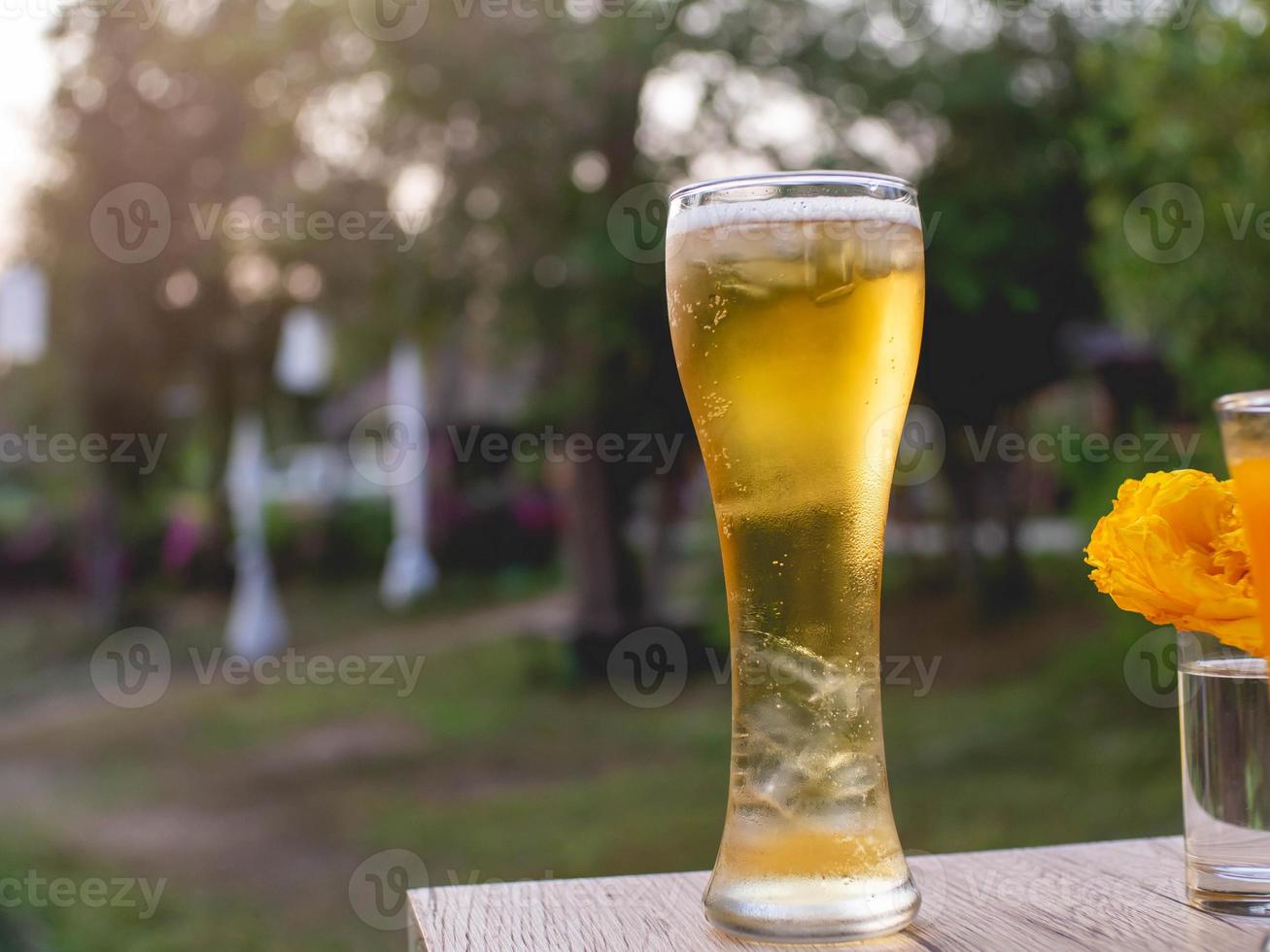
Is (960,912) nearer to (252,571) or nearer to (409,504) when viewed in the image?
(252,571)

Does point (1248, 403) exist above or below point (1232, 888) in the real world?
above

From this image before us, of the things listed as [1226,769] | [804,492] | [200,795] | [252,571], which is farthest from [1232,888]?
[252,571]

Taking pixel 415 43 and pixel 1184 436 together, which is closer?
pixel 1184 436

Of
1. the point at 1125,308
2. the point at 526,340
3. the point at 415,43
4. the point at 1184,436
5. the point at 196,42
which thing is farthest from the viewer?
the point at 196,42

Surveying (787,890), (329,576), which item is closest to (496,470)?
(329,576)

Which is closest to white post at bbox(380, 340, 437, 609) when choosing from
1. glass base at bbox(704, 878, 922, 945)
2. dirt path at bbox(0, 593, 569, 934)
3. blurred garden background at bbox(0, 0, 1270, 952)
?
blurred garden background at bbox(0, 0, 1270, 952)

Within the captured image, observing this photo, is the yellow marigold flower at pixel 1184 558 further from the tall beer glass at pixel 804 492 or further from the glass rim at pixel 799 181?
the glass rim at pixel 799 181

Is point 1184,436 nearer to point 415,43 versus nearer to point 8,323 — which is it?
point 415,43

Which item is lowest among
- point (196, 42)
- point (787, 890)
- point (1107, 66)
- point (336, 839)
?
point (336, 839)
